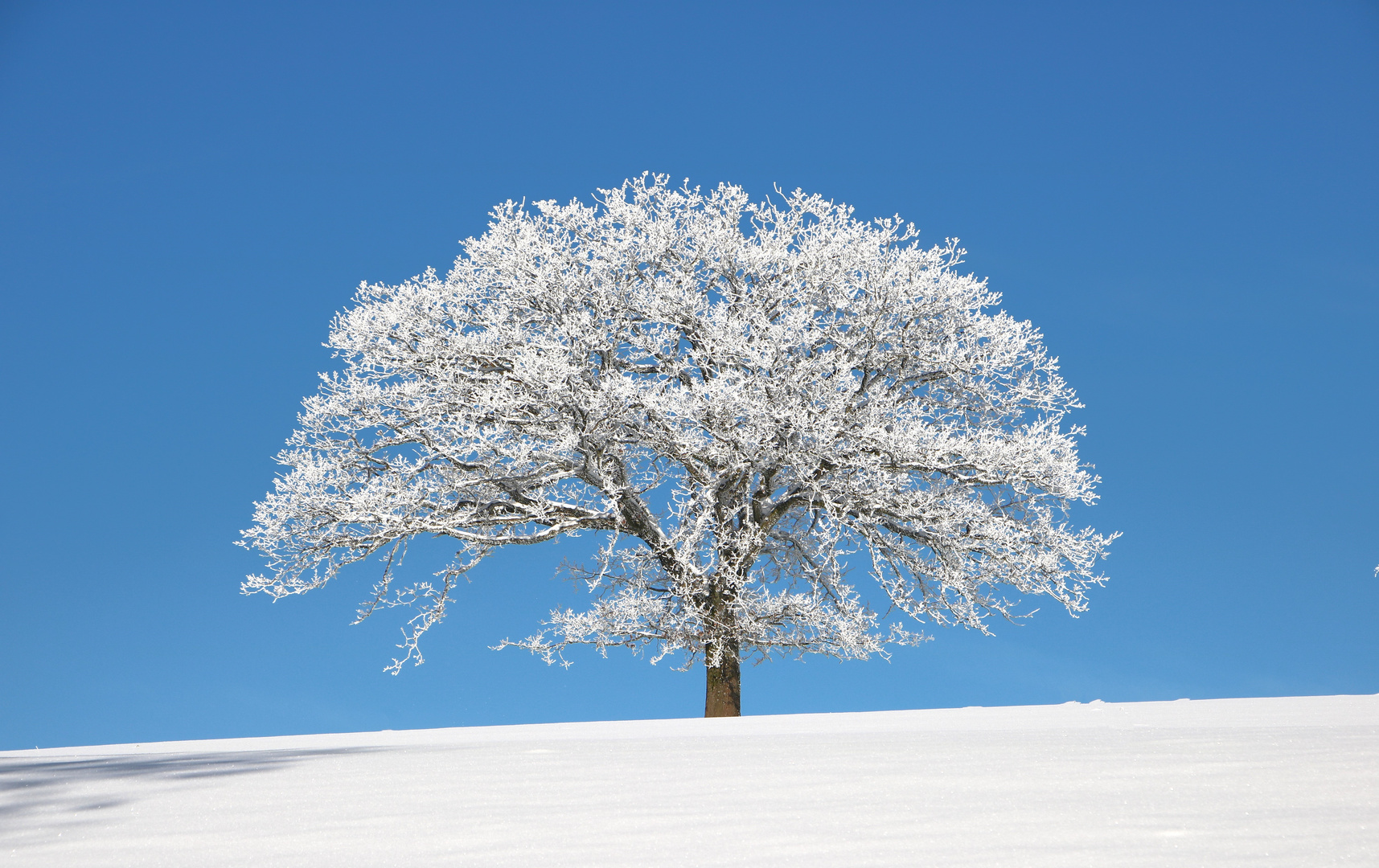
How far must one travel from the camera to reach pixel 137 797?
388 cm

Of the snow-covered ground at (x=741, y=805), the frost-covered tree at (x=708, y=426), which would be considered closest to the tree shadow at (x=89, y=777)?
the snow-covered ground at (x=741, y=805)

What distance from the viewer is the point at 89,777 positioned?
452 centimetres

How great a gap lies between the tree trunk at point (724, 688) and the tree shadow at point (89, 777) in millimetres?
8925

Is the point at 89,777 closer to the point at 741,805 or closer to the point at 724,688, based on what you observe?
the point at 741,805

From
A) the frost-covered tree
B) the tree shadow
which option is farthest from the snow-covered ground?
the frost-covered tree

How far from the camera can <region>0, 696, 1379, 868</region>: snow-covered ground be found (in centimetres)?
276

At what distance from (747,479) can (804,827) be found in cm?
1169

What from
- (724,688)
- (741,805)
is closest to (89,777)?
(741,805)

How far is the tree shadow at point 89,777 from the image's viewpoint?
3549 mm

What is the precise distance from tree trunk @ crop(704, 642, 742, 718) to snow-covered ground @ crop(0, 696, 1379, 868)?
31.1 ft

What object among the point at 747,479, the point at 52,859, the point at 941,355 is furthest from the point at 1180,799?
the point at 941,355

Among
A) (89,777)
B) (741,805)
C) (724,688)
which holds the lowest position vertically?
(741,805)

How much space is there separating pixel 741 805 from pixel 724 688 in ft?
38.7

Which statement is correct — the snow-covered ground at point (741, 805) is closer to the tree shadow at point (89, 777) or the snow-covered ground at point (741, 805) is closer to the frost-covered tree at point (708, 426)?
the tree shadow at point (89, 777)
